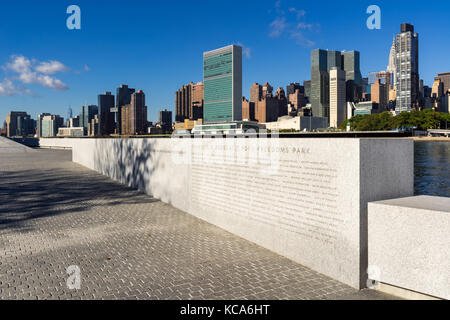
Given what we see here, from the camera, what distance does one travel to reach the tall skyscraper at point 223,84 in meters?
174

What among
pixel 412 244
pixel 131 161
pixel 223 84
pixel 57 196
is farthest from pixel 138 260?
→ pixel 223 84

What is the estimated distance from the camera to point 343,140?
16.6 ft

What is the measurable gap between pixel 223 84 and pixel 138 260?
180495 millimetres

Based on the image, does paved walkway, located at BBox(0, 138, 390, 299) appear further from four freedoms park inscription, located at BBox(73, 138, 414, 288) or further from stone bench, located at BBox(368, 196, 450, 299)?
stone bench, located at BBox(368, 196, 450, 299)

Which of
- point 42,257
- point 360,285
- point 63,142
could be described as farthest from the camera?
point 63,142

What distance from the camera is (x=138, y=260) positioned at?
589 cm

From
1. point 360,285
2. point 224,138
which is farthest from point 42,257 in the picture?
point 360,285

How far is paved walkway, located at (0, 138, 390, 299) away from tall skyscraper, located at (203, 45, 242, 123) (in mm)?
166171

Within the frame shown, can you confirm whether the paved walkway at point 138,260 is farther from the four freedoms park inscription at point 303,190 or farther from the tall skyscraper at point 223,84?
the tall skyscraper at point 223,84

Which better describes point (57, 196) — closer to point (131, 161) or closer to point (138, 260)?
point (131, 161)

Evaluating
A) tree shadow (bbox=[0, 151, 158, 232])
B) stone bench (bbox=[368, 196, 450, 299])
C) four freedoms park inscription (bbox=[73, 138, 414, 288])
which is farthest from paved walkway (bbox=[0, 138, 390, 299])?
stone bench (bbox=[368, 196, 450, 299])

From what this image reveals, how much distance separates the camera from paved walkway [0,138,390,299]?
15.3 ft

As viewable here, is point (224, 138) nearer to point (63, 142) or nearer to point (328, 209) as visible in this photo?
point (328, 209)
